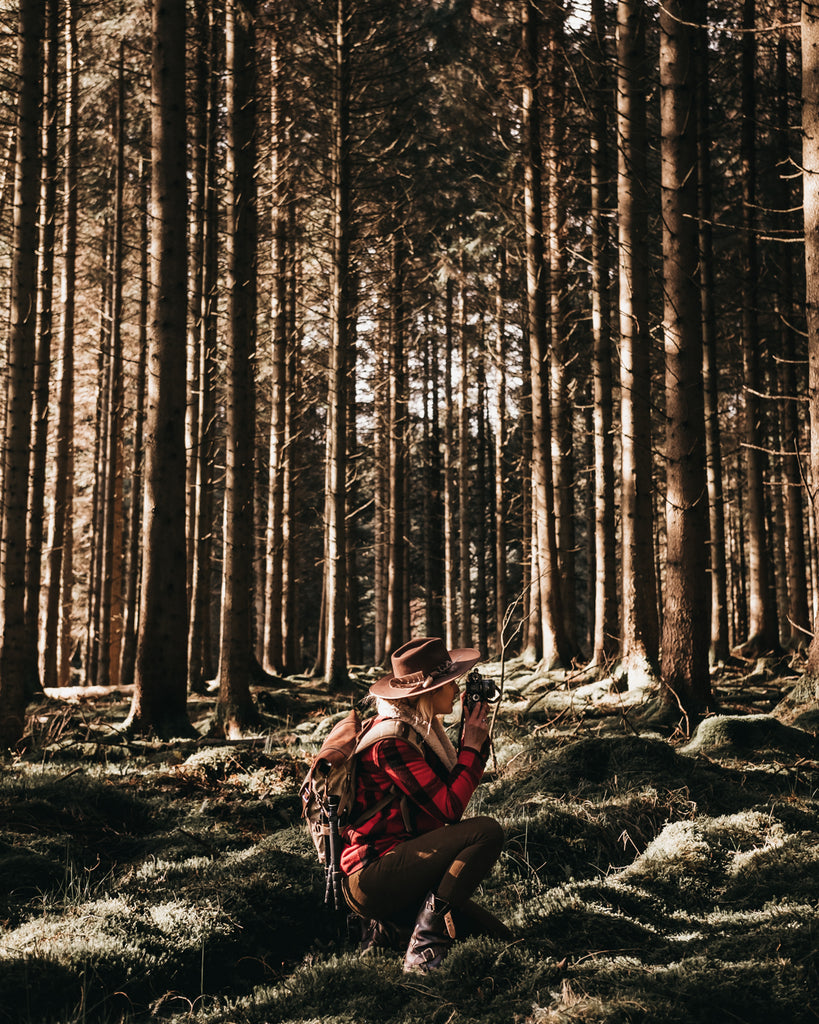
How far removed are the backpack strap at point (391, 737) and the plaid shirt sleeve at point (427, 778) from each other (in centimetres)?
3

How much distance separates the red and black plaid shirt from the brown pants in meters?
0.07

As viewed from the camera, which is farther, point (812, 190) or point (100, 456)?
point (100, 456)

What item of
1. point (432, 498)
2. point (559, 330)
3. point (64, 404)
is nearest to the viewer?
point (64, 404)

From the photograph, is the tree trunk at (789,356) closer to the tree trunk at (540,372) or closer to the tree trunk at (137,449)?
the tree trunk at (540,372)

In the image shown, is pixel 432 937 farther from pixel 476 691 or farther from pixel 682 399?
pixel 682 399

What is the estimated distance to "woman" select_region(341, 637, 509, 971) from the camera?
3.71m

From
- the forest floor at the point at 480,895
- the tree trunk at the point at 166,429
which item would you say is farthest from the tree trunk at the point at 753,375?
the tree trunk at the point at 166,429

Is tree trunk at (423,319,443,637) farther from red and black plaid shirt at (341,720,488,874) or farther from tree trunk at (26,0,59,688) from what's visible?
red and black plaid shirt at (341,720,488,874)

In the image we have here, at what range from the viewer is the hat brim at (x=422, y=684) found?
155 inches

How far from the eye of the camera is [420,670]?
401cm

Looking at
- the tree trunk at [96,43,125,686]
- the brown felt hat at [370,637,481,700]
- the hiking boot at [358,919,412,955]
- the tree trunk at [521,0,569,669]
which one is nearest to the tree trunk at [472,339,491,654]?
the tree trunk at [521,0,569,669]

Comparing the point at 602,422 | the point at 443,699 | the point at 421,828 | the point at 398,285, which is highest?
the point at 398,285

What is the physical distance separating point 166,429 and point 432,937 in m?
6.74

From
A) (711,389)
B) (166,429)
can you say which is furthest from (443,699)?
(711,389)
